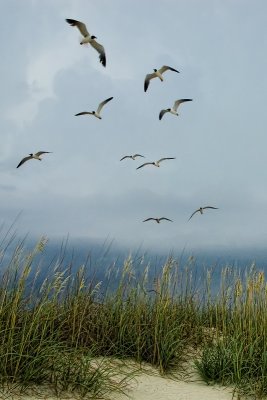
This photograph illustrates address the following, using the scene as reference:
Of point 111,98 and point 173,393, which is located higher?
point 111,98

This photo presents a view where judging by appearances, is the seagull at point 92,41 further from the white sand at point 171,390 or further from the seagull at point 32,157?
the white sand at point 171,390

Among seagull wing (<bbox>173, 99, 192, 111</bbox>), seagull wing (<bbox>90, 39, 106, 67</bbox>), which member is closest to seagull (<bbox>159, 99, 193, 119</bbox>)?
seagull wing (<bbox>173, 99, 192, 111</bbox>)

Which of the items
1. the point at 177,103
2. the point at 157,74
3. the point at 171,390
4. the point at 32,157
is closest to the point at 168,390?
the point at 171,390

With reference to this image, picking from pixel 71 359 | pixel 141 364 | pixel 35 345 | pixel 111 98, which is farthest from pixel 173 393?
pixel 111 98

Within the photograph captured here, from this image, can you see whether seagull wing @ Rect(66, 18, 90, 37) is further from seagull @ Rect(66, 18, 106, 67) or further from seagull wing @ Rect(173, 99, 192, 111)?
seagull wing @ Rect(173, 99, 192, 111)

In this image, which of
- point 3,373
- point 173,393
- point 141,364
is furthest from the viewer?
point 141,364

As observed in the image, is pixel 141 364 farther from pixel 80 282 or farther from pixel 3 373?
pixel 3 373

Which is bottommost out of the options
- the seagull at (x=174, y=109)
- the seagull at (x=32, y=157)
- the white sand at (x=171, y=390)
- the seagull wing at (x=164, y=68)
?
the white sand at (x=171, y=390)

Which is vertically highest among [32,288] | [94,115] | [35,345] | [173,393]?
[94,115]

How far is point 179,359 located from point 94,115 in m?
8.98

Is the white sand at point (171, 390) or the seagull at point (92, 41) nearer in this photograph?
the white sand at point (171, 390)

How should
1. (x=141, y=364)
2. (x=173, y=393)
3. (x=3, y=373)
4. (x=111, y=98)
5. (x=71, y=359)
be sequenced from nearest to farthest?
(x=3, y=373) → (x=71, y=359) → (x=173, y=393) → (x=141, y=364) → (x=111, y=98)

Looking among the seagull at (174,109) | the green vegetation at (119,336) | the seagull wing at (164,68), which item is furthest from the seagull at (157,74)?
the green vegetation at (119,336)

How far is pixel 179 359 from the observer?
283 inches
